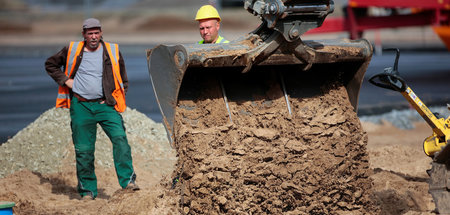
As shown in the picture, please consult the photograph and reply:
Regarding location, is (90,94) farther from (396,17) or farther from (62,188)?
(396,17)

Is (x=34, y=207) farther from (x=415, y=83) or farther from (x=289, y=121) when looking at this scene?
(x=415, y=83)

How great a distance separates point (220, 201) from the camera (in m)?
4.72

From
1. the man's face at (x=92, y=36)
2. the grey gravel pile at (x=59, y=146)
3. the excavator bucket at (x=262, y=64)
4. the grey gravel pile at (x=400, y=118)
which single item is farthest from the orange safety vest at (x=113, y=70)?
the grey gravel pile at (x=400, y=118)

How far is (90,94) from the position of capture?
606 centimetres

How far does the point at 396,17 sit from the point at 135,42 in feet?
65.0

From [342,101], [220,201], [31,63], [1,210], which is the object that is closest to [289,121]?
[342,101]

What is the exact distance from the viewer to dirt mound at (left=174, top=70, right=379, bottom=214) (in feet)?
15.7

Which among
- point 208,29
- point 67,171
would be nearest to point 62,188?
point 67,171

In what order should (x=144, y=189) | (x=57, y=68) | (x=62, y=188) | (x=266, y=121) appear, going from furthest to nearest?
(x=62, y=188) → (x=57, y=68) → (x=144, y=189) → (x=266, y=121)

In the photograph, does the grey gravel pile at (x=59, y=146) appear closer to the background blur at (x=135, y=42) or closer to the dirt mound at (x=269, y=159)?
the background blur at (x=135, y=42)

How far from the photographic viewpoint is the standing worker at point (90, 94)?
19.9 ft

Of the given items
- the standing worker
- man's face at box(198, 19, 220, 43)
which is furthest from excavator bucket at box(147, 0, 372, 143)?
the standing worker

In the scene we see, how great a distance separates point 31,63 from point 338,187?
1810 centimetres

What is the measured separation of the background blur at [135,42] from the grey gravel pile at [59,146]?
1.30 metres
